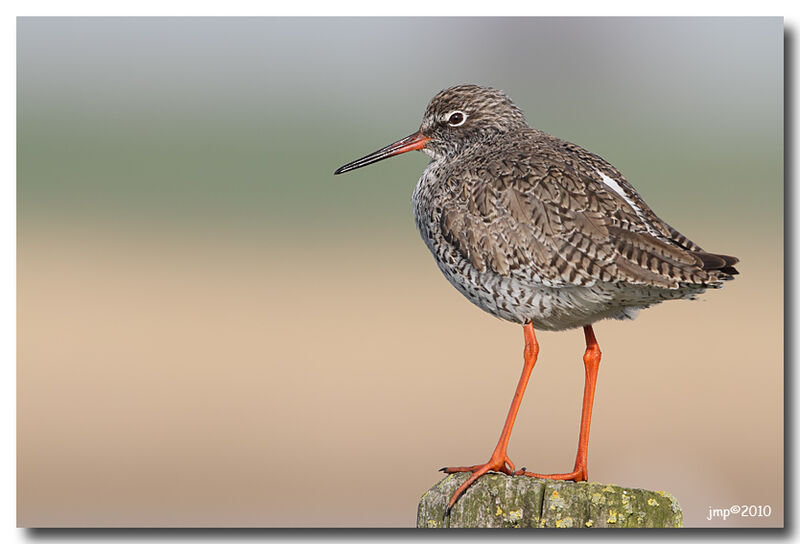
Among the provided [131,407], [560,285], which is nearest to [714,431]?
[560,285]

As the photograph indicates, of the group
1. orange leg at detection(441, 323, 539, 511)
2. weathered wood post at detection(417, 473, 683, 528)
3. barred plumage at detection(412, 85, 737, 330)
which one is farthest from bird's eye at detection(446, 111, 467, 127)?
weathered wood post at detection(417, 473, 683, 528)

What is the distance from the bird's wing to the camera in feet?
23.6

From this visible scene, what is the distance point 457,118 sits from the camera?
347 inches

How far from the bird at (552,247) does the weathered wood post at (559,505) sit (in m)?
0.22

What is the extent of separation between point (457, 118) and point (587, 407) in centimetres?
250

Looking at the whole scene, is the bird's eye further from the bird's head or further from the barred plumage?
the barred plumage

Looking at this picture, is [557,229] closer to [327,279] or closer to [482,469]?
[482,469]

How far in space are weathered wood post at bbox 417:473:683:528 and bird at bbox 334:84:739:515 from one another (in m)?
0.22

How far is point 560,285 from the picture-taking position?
741 cm

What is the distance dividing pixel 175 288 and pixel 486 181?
4396mm

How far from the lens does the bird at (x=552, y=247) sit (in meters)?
7.23

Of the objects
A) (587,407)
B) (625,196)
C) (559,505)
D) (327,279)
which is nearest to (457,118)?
(625,196)

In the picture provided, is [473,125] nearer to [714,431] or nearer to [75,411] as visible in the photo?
[714,431]

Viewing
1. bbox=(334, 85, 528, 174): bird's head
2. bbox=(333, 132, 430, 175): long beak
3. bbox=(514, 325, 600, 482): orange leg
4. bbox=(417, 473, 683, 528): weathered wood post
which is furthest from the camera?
bbox=(333, 132, 430, 175): long beak
